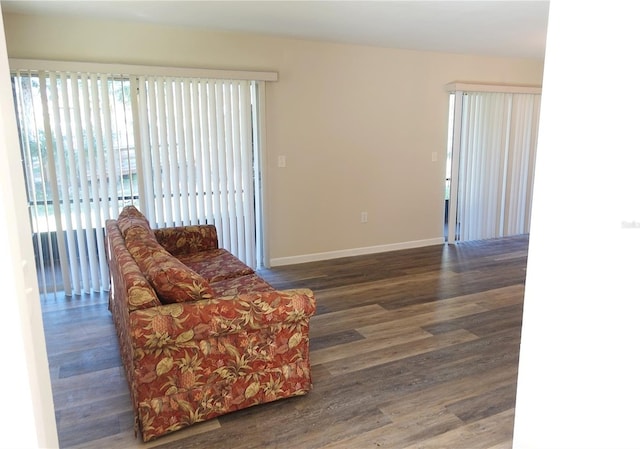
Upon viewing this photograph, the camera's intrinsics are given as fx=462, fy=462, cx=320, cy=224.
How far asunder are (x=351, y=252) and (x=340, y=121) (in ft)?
5.01

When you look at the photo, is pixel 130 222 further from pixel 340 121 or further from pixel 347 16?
pixel 340 121

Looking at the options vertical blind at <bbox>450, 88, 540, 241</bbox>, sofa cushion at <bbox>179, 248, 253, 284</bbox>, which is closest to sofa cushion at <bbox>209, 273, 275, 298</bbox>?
sofa cushion at <bbox>179, 248, 253, 284</bbox>

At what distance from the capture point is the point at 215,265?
360 cm

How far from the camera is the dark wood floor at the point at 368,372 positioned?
88.0 inches

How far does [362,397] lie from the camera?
8.38ft

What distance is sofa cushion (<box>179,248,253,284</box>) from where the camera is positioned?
339 centimetres

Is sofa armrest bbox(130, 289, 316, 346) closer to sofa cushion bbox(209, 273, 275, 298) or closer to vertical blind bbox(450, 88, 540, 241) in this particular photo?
sofa cushion bbox(209, 273, 275, 298)

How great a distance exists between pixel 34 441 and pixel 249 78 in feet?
12.4

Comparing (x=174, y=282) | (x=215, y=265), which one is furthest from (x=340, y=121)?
(x=174, y=282)

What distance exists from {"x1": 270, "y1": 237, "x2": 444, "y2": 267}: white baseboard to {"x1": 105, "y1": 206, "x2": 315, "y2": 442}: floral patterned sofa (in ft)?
8.55

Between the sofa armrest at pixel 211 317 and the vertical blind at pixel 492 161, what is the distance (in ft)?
13.4

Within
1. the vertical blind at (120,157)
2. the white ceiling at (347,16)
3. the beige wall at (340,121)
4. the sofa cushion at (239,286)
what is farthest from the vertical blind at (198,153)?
the sofa cushion at (239,286)

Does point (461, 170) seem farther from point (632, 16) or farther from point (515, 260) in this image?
point (632, 16)

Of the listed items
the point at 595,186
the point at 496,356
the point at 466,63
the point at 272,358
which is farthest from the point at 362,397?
the point at 466,63
